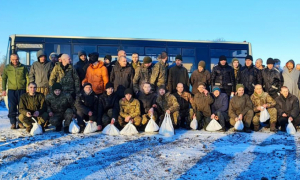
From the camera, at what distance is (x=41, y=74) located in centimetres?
805

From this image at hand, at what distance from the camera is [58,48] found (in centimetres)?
1088

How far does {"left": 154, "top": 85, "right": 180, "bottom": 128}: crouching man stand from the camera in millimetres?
7590

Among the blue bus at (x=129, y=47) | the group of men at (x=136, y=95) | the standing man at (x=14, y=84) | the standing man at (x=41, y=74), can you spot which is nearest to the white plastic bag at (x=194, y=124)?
the group of men at (x=136, y=95)

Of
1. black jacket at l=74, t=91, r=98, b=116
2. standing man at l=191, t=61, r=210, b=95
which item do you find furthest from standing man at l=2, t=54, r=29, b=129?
standing man at l=191, t=61, r=210, b=95

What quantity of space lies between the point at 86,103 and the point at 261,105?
4.73m

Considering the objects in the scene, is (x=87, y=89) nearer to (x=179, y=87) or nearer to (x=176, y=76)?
(x=179, y=87)

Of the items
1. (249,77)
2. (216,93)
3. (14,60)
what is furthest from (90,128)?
(249,77)

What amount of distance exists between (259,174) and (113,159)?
238 cm

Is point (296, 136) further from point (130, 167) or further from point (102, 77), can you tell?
point (102, 77)

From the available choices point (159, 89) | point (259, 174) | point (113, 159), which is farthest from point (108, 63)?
point (259, 174)

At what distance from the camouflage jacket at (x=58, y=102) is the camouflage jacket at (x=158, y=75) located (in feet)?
7.48

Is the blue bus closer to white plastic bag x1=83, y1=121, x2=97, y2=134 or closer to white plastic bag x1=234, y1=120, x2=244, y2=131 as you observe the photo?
white plastic bag x1=234, y1=120, x2=244, y2=131

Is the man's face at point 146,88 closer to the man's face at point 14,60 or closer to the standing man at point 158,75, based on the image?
the standing man at point 158,75

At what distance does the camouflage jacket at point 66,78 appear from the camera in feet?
25.3
